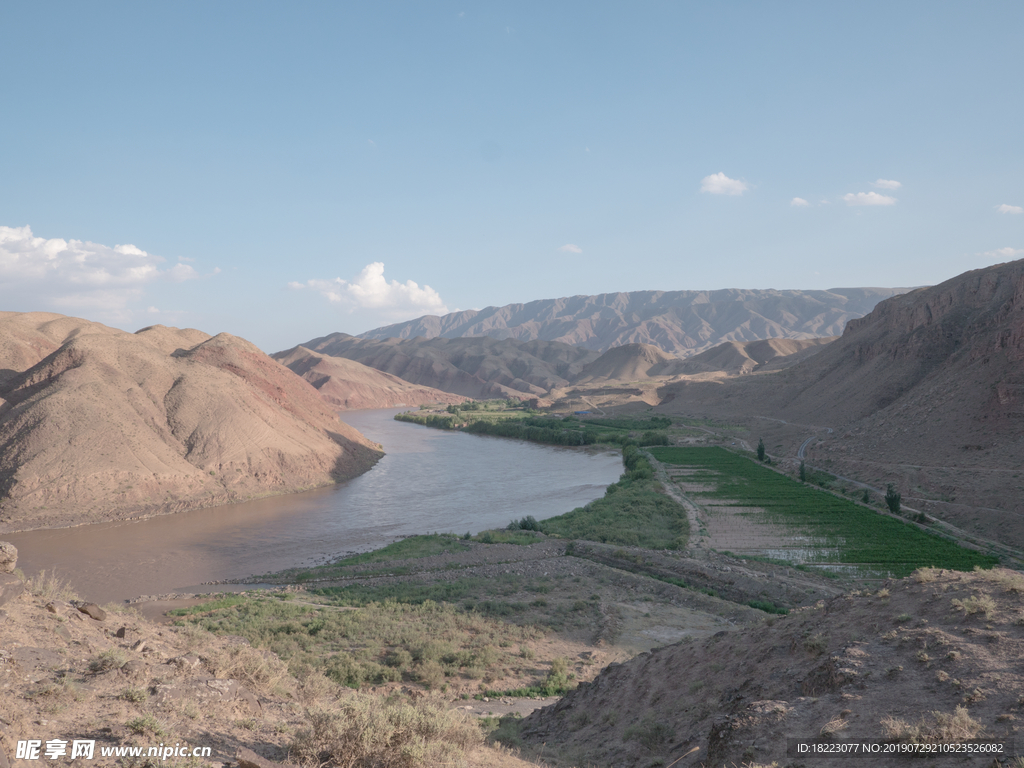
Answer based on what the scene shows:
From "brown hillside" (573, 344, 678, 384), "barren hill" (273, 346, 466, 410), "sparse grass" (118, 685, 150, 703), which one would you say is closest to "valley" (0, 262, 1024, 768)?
"sparse grass" (118, 685, 150, 703)

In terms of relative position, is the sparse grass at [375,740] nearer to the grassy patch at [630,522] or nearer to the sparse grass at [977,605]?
the sparse grass at [977,605]

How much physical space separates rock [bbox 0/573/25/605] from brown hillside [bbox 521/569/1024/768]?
909cm

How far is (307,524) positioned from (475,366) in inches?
5528

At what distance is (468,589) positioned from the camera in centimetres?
2212

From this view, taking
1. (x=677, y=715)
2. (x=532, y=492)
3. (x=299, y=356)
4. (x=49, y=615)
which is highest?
(x=299, y=356)

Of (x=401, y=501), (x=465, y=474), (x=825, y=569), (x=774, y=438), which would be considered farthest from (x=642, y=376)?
(x=825, y=569)

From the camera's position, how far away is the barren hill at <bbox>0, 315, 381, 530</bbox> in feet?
115

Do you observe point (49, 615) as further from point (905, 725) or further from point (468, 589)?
point (468, 589)

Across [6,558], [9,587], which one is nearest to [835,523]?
[9,587]

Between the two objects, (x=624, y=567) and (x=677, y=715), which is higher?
(x=677, y=715)

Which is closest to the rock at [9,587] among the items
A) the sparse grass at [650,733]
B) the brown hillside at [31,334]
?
the sparse grass at [650,733]

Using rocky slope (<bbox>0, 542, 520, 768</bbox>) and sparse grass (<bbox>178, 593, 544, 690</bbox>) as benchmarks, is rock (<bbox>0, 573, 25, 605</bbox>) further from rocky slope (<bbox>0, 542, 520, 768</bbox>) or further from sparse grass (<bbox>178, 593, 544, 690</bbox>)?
sparse grass (<bbox>178, 593, 544, 690</bbox>)

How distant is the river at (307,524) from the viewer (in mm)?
27297

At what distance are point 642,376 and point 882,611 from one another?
153996 millimetres
